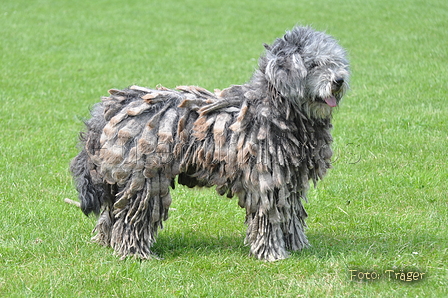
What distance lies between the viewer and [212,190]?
7.25 metres

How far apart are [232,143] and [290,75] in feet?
2.41

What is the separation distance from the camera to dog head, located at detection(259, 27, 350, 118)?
5262mm

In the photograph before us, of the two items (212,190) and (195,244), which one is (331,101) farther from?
(212,190)

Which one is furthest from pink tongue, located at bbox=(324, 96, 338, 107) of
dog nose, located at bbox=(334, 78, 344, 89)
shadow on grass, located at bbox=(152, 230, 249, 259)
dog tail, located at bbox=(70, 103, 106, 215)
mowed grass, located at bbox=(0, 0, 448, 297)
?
dog tail, located at bbox=(70, 103, 106, 215)

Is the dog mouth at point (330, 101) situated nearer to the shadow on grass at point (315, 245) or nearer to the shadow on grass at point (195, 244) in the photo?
the shadow on grass at point (315, 245)

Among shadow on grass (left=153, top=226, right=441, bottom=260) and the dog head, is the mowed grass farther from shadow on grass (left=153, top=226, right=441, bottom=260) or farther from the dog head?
the dog head

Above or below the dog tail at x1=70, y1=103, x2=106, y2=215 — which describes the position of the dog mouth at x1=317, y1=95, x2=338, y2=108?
A: above

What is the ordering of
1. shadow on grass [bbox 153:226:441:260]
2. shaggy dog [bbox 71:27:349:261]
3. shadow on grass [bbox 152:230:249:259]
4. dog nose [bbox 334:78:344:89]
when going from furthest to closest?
shadow on grass [bbox 152:230:249:259] < shadow on grass [bbox 153:226:441:260] < shaggy dog [bbox 71:27:349:261] < dog nose [bbox 334:78:344:89]

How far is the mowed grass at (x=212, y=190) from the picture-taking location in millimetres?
5281

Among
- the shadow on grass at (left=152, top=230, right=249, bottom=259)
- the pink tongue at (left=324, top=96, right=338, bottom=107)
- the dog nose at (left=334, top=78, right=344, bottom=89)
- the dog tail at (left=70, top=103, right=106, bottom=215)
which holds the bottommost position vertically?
the shadow on grass at (left=152, top=230, right=249, bottom=259)

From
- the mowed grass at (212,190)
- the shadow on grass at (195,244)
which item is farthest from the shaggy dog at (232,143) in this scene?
the mowed grass at (212,190)

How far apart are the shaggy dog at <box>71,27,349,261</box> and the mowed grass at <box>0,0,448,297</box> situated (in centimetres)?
43

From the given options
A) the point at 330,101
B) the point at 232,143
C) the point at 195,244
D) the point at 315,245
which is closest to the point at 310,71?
the point at 330,101

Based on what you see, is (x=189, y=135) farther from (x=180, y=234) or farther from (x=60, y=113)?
(x=60, y=113)
